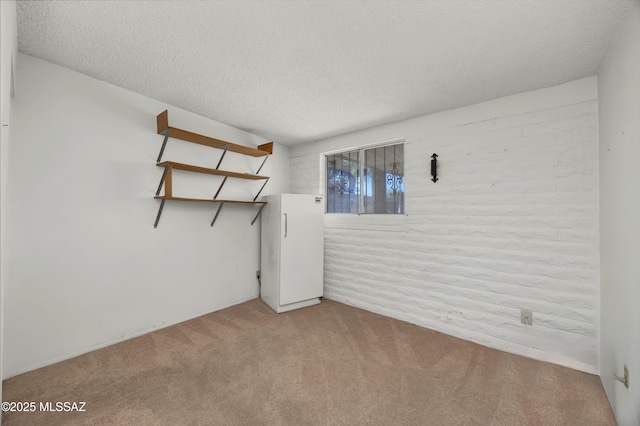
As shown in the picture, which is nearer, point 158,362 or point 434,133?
point 158,362

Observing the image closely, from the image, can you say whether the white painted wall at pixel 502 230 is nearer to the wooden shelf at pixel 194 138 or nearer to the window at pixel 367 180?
the window at pixel 367 180

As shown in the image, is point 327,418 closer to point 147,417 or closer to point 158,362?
point 147,417

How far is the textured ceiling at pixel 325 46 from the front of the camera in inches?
55.2

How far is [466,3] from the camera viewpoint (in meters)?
1.34

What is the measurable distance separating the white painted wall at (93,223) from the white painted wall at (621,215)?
3.28m

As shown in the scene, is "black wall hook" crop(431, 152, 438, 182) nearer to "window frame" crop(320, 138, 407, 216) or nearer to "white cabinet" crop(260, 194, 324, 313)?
"window frame" crop(320, 138, 407, 216)

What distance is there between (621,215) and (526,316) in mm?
1087

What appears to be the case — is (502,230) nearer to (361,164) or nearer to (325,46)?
(361,164)

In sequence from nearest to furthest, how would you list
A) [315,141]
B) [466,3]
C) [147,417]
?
[466,3], [147,417], [315,141]

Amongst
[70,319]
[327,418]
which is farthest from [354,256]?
[70,319]

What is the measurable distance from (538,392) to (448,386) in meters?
0.58

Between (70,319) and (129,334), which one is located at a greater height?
(70,319)

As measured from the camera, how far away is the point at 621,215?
1.50m

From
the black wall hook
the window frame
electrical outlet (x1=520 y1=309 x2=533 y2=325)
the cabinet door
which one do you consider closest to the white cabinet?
the cabinet door
